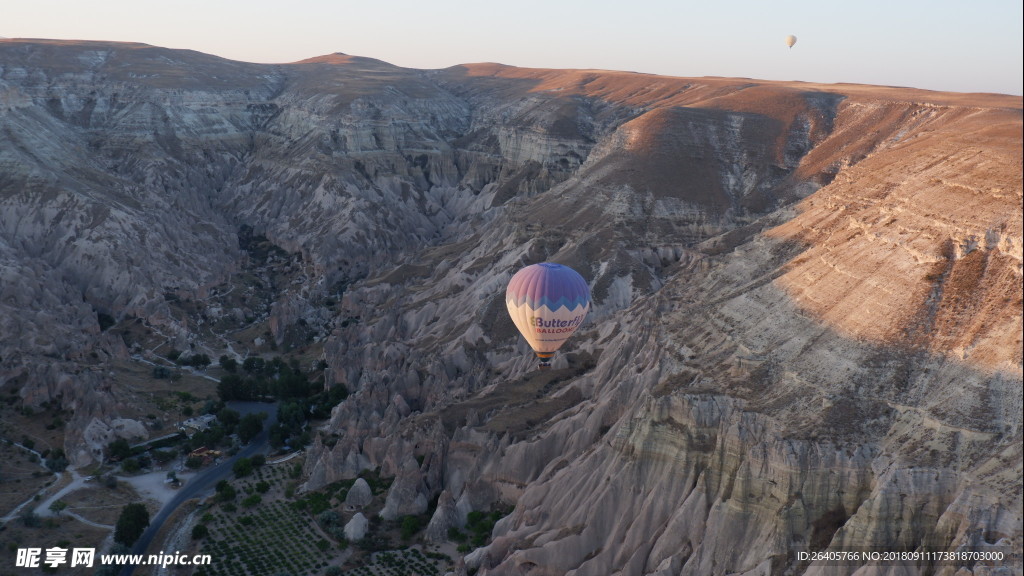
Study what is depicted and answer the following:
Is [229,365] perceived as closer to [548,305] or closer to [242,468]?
[242,468]

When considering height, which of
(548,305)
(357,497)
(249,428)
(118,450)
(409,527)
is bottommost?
(118,450)

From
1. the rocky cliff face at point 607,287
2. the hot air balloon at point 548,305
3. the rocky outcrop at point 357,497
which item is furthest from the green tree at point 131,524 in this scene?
the hot air balloon at point 548,305

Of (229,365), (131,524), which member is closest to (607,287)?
(229,365)

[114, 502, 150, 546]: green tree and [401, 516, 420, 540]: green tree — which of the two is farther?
[401, 516, 420, 540]: green tree

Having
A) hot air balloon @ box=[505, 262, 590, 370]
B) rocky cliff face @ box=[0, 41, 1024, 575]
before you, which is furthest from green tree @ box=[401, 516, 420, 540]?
hot air balloon @ box=[505, 262, 590, 370]

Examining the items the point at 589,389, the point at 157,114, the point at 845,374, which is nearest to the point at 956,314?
→ the point at 845,374

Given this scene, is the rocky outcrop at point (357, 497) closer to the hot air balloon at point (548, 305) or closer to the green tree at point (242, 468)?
the green tree at point (242, 468)

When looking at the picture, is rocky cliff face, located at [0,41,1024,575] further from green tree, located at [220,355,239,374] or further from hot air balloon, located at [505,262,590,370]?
green tree, located at [220,355,239,374]
